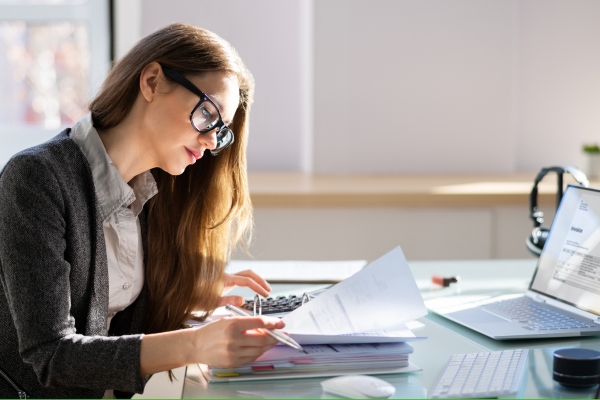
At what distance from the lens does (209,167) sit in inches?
60.1

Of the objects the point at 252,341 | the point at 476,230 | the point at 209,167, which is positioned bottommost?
the point at 476,230

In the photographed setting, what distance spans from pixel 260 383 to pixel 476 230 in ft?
5.92

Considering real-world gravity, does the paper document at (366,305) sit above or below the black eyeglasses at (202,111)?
below

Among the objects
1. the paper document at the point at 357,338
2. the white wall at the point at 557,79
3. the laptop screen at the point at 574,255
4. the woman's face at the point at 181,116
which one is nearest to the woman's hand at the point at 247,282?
the woman's face at the point at 181,116

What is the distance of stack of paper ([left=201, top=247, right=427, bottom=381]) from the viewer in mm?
998

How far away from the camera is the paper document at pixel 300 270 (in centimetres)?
167

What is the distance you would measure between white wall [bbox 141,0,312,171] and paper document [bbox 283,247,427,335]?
184 centimetres

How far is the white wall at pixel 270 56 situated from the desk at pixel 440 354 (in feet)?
4.85

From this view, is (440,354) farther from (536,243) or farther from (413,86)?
(413,86)

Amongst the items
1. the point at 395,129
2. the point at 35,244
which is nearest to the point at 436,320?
the point at 35,244

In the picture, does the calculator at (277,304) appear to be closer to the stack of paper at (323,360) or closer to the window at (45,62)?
the stack of paper at (323,360)

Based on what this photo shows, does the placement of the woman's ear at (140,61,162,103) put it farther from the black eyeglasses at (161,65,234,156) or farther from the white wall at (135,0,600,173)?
the white wall at (135,0,600,173)

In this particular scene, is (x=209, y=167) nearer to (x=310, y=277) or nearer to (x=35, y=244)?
(x=310, y=277)

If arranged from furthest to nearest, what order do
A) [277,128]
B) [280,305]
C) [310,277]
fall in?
1. [277,128]
2. [310,277]
3. [280,305]
